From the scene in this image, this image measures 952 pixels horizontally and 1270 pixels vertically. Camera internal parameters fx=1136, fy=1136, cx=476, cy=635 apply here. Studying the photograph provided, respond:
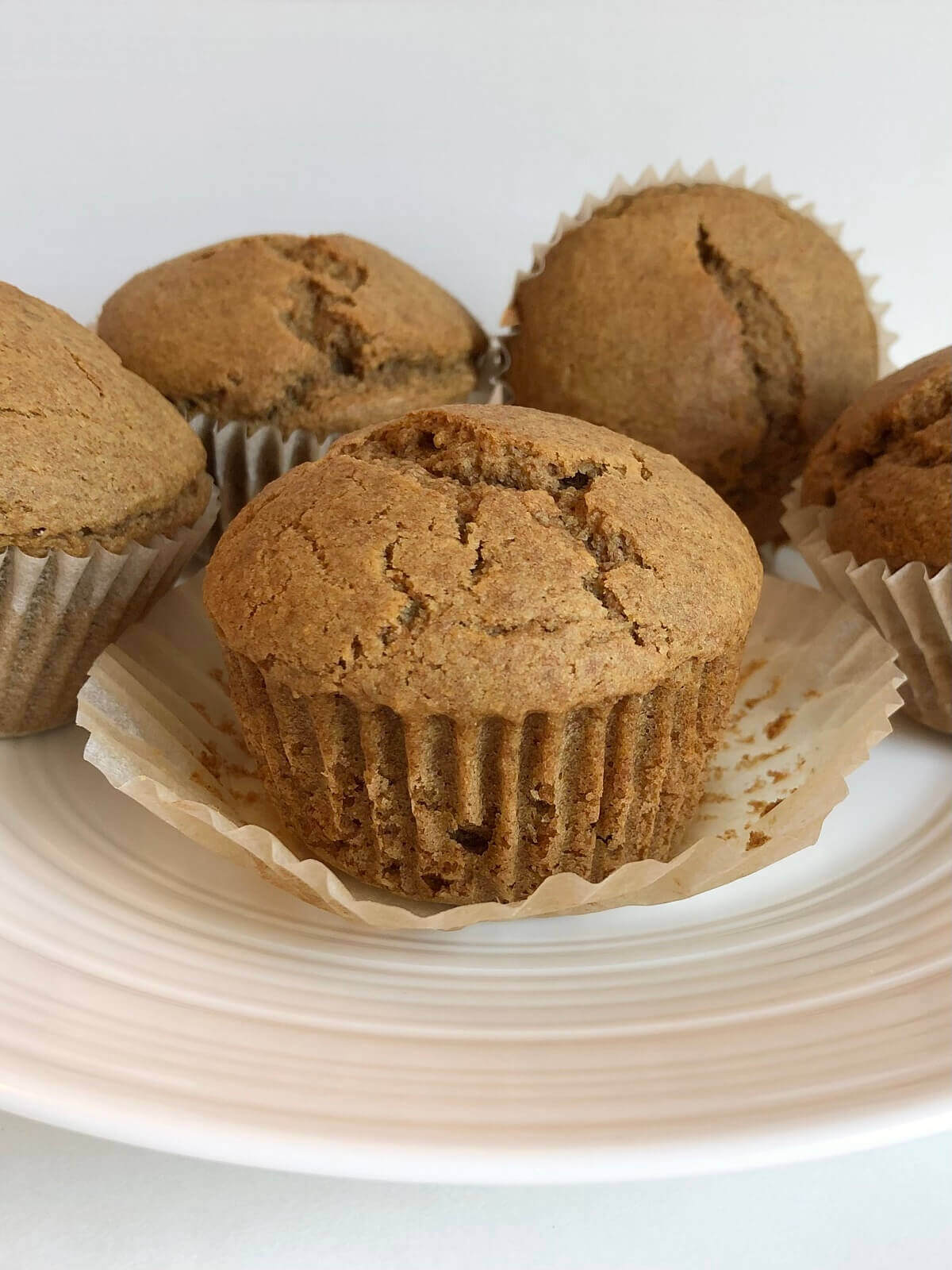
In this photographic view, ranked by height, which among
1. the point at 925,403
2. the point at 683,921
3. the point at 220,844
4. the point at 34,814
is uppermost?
the point at 925,403

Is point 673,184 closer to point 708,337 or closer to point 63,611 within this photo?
point 708,337

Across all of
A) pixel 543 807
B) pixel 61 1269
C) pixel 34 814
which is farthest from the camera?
pixel 34 814

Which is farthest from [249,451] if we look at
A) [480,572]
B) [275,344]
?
[480,572]

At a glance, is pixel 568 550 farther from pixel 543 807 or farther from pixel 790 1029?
pixel 790 1029

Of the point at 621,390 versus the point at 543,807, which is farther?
the point at 621,390

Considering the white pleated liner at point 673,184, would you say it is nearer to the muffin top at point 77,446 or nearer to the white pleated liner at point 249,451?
the white pleated liner at point 249,451

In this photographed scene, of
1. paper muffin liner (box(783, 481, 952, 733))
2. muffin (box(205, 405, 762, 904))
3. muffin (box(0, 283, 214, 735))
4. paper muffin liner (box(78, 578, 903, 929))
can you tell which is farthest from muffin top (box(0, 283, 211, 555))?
paper muffin liner (box(783, 481, 952, 733))

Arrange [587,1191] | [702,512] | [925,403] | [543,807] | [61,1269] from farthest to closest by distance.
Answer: [925,403] → [702,512] → [543,807] → [587,1191] → [61,1269]

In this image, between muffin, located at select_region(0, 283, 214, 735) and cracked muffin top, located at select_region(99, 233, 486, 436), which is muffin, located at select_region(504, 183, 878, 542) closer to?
cracked muffin top, located at select_region(99, 233, 486, 436)

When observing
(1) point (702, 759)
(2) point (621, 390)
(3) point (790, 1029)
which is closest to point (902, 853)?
(1) point (702, 759)
